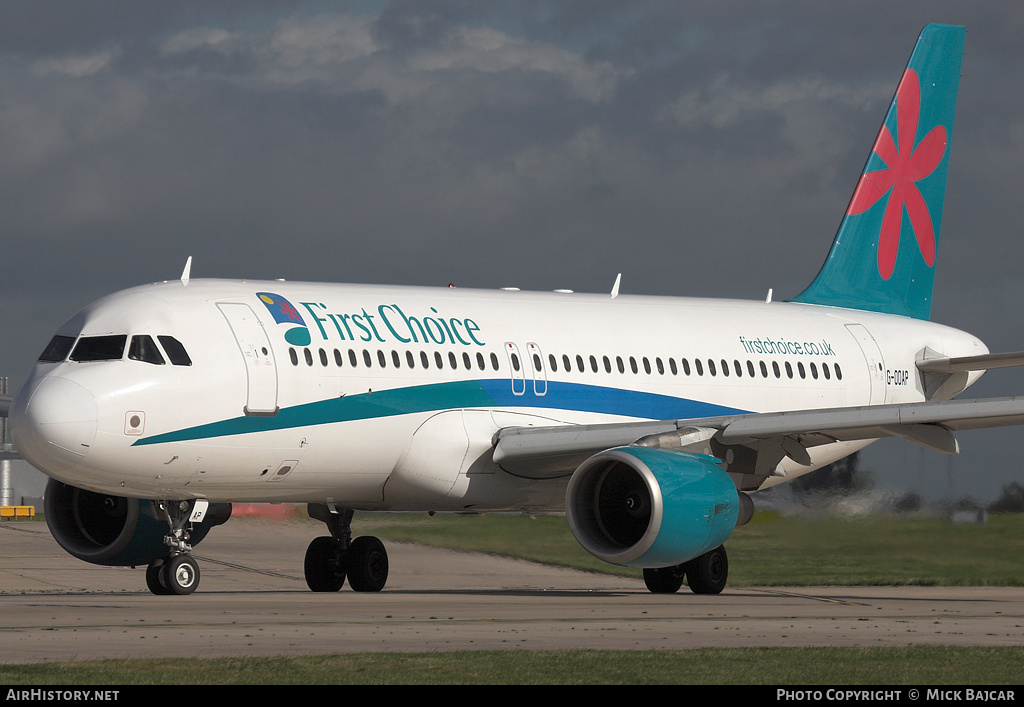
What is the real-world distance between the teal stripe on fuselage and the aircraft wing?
2.05 ft

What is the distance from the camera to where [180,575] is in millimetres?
19609

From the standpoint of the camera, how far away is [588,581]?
1107 inches

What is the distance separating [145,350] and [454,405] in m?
4.30

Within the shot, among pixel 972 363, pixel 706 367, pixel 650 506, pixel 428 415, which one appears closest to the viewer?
pixel 650 506

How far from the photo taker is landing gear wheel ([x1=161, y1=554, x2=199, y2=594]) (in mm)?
19531

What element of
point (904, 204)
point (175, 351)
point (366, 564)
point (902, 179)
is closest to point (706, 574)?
point (366, 564)

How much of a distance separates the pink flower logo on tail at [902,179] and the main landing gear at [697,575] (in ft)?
28.0

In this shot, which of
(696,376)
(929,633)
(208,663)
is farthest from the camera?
(696,376)

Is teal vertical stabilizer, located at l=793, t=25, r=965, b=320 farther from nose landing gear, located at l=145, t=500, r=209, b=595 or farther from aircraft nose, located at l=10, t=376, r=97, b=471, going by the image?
aircraft nose, located at l=10, t=376, r=97, b=471

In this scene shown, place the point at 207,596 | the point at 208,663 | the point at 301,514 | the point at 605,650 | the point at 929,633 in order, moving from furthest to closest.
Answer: the point at 301,514, the point at 207,596, the point at 929,633, the point at 605,650, the point at 208,663

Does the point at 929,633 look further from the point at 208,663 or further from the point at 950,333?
the point at 950,333

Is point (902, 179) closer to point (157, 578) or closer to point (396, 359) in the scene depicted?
point (396, 359)
